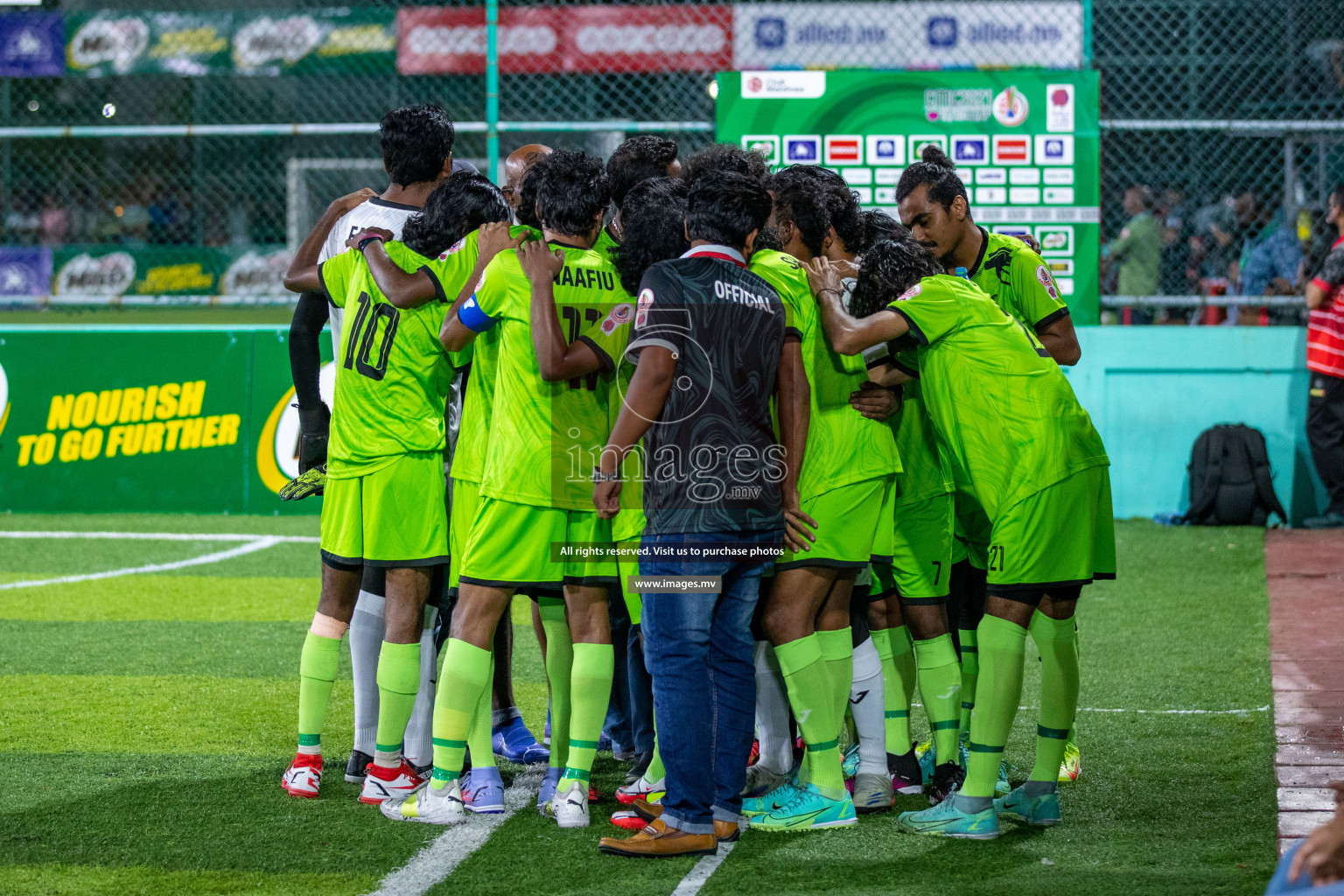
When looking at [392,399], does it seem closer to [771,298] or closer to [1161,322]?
[771,298]

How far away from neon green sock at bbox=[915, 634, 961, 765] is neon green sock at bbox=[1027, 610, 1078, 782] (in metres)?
0.33

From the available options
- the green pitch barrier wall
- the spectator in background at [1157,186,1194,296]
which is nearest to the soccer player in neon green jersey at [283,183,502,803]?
the green pitch barrier wall

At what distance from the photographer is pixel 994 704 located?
4.42 meters

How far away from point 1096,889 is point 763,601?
49.3 inches

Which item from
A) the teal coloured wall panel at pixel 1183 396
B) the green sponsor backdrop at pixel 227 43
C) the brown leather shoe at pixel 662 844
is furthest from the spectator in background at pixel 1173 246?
the brown leather shoe at pixel 662 844

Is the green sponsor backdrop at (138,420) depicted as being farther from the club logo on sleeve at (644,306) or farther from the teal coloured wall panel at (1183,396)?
the club logo on sleeve at (644,306)

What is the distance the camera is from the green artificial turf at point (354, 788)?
404cm

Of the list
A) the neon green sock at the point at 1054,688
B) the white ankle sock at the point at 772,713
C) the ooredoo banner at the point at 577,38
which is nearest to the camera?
the neon green sock at the point at 1054,688

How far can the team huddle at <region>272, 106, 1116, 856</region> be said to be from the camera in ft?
13.7

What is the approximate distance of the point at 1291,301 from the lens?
10461 millimetres

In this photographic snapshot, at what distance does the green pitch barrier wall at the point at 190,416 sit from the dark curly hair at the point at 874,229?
6149mm

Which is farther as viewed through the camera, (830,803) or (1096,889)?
(830,803)

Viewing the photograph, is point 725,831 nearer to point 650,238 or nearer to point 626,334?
point 626,334

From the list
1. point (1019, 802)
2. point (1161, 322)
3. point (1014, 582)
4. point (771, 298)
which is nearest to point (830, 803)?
point (1019, 802)
